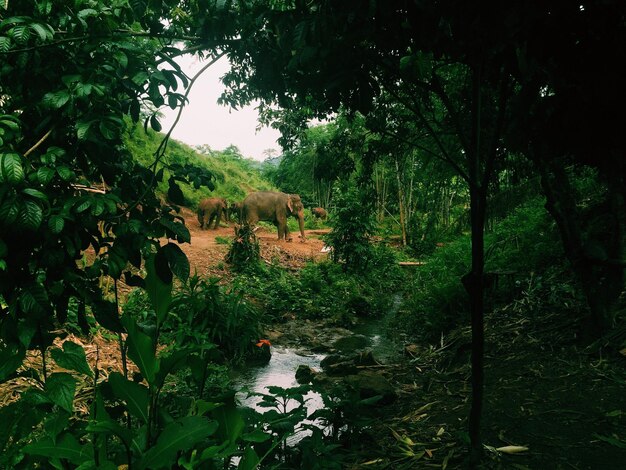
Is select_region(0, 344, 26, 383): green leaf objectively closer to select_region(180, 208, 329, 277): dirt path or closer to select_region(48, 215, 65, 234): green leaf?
select_region(48, 215, 65, 234): green leaf

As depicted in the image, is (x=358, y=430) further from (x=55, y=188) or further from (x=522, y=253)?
(x=522, y=253)

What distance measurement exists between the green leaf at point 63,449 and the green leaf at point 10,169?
768 millimetres

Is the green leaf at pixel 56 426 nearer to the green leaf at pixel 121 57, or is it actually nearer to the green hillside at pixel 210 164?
the green leaf at pixel 121 57

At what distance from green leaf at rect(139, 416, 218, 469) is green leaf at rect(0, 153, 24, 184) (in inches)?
34.5

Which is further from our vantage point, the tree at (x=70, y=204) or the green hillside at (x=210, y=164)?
the green hillside at (x=210, y=164)

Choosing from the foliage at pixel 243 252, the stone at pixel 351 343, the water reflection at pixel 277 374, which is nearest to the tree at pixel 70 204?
the water reflection at pixel 277 374

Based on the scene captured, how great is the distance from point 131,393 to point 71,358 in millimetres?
279

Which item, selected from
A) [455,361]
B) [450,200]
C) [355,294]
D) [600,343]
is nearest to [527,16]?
[600,343]

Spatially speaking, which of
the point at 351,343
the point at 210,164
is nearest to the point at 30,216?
the point at 351,343

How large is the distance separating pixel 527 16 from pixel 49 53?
5.63 feet

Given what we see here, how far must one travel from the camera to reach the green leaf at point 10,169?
137 centimetres

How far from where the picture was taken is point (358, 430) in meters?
3.19

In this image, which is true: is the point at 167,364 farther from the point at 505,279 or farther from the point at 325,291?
the point at 325,291

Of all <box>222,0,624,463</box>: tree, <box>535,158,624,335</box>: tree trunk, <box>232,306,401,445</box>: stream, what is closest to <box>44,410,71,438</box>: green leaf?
<box>222,0,624,463</box>: tree
